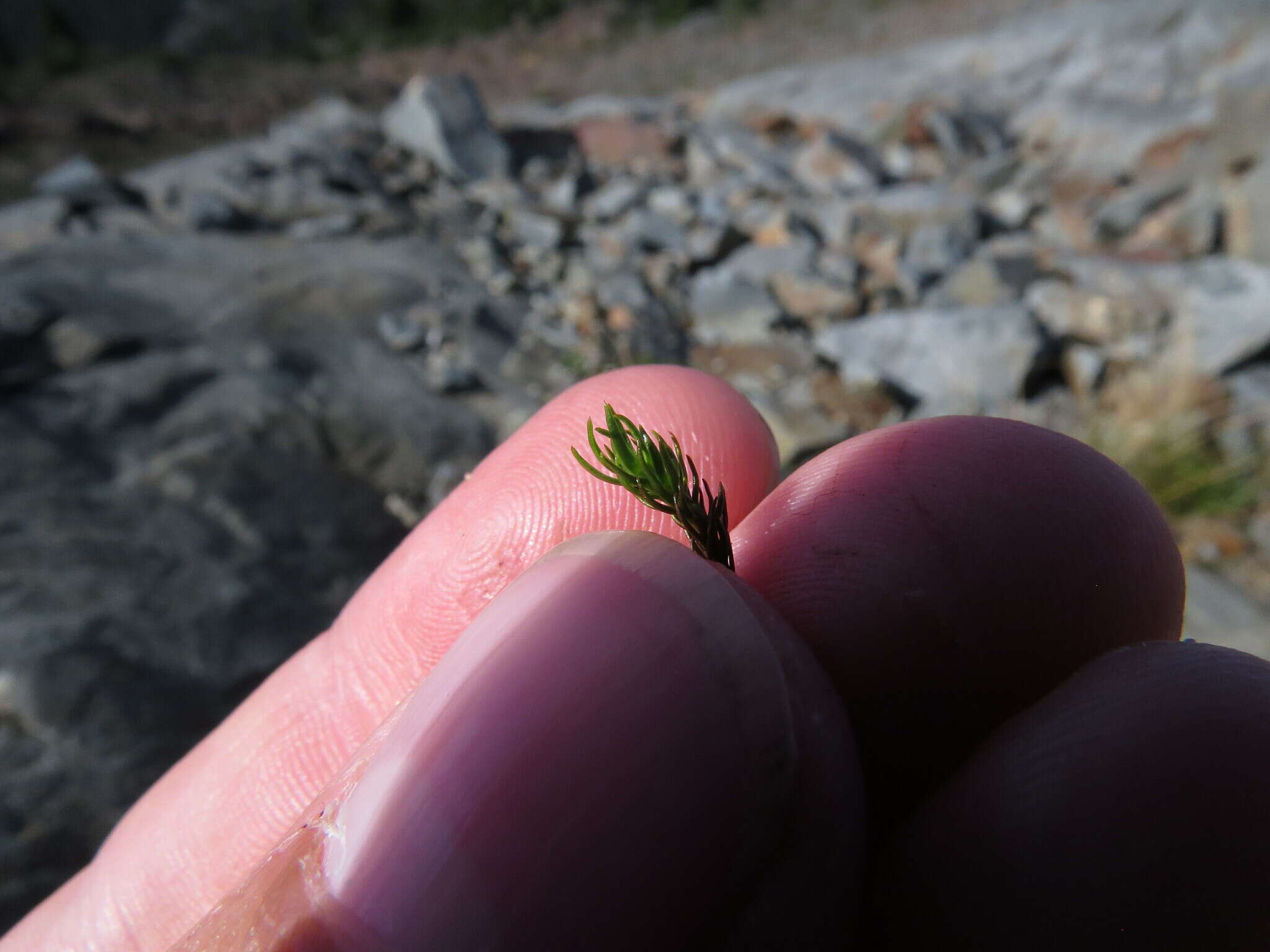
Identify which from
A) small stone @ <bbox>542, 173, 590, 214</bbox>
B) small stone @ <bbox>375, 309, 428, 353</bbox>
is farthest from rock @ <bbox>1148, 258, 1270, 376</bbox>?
small stone @ <bbox>542, 173, 590, 214</bbox>

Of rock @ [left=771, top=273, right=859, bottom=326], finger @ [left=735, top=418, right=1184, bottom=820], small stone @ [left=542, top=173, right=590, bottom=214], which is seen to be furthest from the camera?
small stone @ [left=542, top=173, right=590, bottom=214]

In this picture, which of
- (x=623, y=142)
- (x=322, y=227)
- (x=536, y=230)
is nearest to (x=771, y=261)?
(x=536, y=230)

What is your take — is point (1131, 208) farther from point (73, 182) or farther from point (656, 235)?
point (73, 182)

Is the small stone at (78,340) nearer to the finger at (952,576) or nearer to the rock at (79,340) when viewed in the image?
the rock at (79,340)

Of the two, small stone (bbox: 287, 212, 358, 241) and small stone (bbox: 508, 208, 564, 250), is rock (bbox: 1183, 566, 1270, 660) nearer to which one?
small stone (bbox: 508, 208, 564, 250)

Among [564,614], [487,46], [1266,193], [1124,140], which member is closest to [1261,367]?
[1266,193]

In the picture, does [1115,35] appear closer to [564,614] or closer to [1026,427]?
[1026,427]
